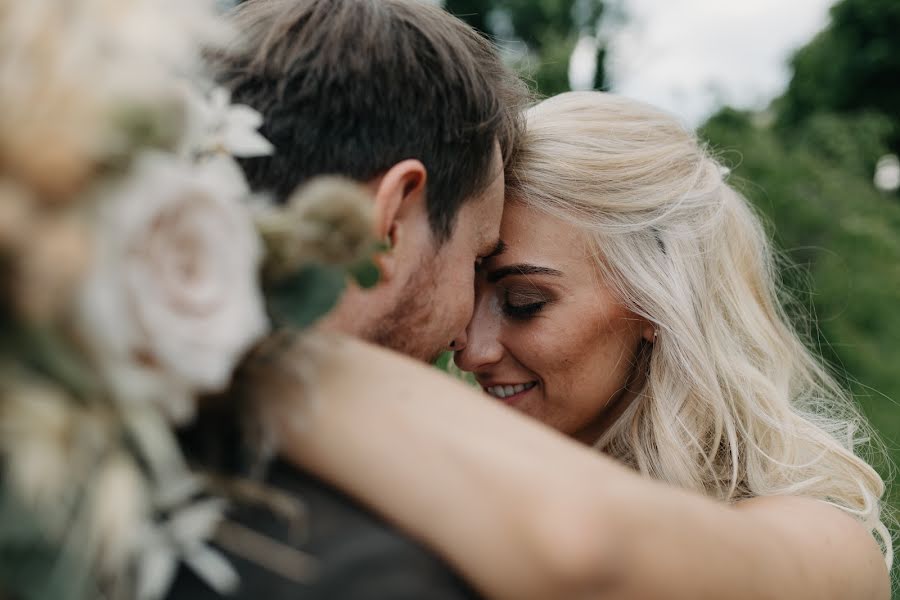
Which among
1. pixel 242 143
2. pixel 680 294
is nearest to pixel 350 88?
pixel 242 143

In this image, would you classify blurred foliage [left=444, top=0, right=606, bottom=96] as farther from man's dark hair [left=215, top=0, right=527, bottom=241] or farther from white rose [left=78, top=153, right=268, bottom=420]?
white rose [left=78, top=153, right=268, bottom=420]

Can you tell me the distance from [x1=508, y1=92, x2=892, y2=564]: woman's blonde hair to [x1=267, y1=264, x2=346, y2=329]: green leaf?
1.71 metres

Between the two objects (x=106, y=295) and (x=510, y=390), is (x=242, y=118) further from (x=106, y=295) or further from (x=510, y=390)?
(x=510, y=390)

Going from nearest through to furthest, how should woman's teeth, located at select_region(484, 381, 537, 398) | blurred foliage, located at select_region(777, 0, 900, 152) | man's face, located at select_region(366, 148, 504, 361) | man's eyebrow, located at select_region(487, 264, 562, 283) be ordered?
man's face, located at select_region(366, 148, 504, 361)
man's eyebrow, located at select_region(487, 264, 562, 283)
woman's teeth, located at select_region(484, 381, 537, 398)
blurred foliage, located at select_region(777, 0, 900, 152)

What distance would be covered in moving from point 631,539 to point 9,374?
0.81m

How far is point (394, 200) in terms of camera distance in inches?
73.0

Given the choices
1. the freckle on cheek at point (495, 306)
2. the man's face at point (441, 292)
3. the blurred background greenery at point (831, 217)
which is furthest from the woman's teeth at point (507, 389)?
the blurred background greenery at point (831, 217)

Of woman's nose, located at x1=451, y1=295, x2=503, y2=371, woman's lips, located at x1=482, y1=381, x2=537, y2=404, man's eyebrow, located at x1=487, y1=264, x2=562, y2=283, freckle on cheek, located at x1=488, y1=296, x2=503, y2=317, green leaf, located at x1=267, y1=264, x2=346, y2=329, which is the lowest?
woman's lips, located at x1=482, y1=381, x2=537, y2=404

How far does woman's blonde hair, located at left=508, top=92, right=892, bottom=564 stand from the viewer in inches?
110

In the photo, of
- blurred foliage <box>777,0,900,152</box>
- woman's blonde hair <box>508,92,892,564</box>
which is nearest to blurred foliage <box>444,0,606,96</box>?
woman's blonde hair <box>508,92,892,564</box>

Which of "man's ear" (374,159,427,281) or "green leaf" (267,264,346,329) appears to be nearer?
"green leaf" (267,264,346,329)

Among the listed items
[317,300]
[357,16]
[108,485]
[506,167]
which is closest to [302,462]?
[317,300]

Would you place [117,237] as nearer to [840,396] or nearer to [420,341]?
[420,341]

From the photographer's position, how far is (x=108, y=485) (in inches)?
38.3
